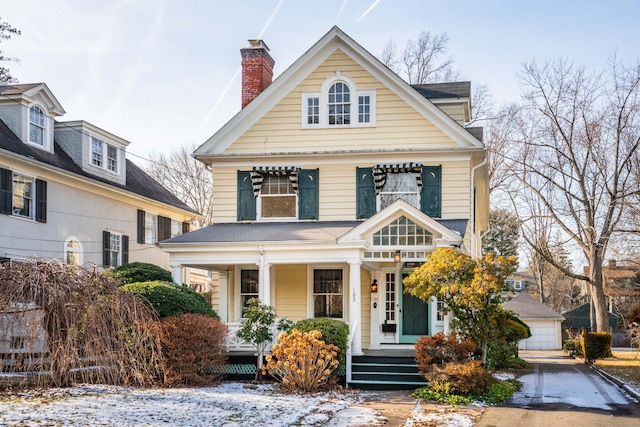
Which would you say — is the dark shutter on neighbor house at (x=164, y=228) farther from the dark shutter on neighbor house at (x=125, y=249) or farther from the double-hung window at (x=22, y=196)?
the double-hung window at (x=22, y=196)

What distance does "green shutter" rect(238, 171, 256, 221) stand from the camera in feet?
62.7

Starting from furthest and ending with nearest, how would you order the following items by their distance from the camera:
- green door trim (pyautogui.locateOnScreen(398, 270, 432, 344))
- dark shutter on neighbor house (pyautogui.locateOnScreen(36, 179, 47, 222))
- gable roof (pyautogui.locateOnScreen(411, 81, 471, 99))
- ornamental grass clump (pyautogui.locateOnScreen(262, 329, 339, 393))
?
dark shutter on neighbor house (pyautogui.locateOnScreen(36, 179, 47, 222))
gable roof (pyautogui.locateOnScreen(411, 81, 471, 99))
green door trim (pyautogui.locateOnScreen(398, 270, 432, 344))
ornamental grass clump (pyautogui.locateOnScreen(262, 329, 339, 393))

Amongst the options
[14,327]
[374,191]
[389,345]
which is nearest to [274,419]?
[14,327]

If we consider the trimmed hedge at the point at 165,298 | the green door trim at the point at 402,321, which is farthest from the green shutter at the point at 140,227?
the green door trim at the point at 402,321

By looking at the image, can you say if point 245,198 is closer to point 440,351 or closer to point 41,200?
point 41,200

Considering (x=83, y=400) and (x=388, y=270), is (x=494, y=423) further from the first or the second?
(x=388, y=270)

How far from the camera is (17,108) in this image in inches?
826

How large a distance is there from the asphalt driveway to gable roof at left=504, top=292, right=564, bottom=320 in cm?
2001

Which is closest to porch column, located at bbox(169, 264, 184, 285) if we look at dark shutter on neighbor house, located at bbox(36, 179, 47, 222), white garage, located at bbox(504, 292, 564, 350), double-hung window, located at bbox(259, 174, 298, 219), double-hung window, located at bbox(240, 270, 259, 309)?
double-hung window, located at bbox(240, 270, 259, 309)

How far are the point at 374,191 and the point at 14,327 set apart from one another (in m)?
9.86

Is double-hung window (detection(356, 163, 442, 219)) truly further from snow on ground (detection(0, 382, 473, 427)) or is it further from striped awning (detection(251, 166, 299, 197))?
snow on ground (detection(0, 382, 473, 427))

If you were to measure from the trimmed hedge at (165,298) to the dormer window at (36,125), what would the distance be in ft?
28.5

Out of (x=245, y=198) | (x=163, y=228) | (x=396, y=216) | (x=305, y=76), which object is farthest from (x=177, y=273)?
(x=163, y=228)

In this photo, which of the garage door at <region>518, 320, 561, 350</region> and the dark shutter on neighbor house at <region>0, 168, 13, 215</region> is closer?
the dark shutter on neighbor house at <region>0, 168, 13, 215</region>
